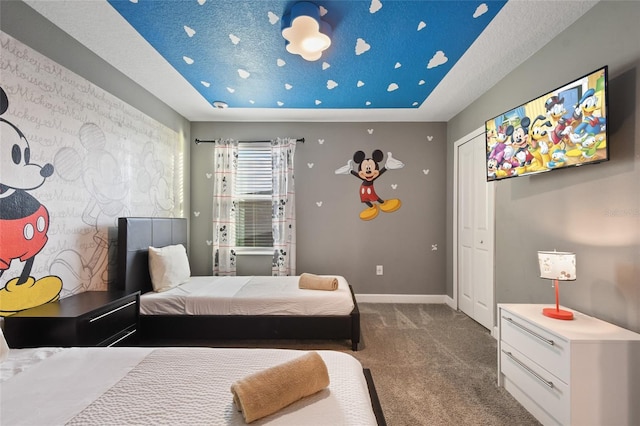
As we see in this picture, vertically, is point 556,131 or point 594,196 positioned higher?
point 556,131

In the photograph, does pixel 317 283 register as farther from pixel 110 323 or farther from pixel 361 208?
pixel 110 323

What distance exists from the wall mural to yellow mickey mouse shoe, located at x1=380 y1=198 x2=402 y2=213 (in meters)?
2.99

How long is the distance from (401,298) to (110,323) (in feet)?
10.9

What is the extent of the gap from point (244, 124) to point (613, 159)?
378 cm

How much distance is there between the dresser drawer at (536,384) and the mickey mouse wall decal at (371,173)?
88.9 inches

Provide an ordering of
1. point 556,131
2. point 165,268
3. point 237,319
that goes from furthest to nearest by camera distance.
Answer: point 165,268
point 237,319
point 556,131

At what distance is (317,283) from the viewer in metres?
2.82

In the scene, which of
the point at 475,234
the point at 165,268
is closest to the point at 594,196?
the point at 475,234

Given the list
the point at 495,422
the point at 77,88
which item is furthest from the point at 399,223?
the point at 77,88

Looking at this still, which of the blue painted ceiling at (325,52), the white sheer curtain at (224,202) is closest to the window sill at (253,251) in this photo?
the white sheer curtain at (224,202)

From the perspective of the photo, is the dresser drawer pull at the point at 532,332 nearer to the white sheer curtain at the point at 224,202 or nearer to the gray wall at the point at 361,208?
the gray wall at the point at 361,208

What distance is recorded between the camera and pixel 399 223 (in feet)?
12.9

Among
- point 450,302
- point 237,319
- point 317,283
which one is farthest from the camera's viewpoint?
point 450,302

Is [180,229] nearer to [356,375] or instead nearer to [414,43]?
[356,375]
